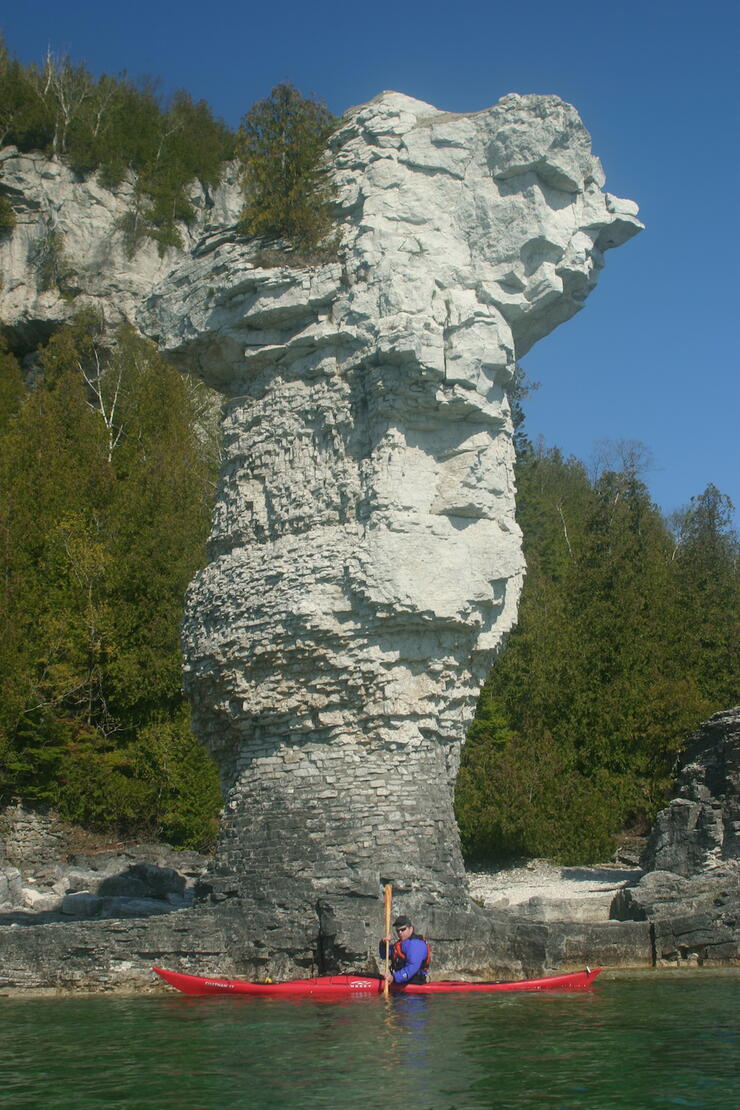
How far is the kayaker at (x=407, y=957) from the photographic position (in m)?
10.6

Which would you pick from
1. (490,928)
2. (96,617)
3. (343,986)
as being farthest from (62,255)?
(343,986)

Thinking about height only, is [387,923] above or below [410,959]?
above

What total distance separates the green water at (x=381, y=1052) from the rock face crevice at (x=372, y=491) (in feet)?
6.45

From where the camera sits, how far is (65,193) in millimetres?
36281

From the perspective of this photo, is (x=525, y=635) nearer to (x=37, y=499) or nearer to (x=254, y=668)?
(x=37, y=499)

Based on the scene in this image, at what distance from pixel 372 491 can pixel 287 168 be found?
4.99m

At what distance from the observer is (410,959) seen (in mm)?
10617

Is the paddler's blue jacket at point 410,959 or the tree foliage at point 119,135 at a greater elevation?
the tree foliage at point 119,135

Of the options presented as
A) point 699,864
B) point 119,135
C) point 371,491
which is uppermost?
point 119,135

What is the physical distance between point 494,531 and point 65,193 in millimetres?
28145

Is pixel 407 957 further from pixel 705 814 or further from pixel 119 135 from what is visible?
pixel 119 135

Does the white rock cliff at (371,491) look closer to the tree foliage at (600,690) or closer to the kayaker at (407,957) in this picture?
the kayaker at (407,957)

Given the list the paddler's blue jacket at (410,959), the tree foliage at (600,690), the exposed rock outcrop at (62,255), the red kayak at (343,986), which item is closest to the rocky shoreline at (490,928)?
the red kayak at (343,986)

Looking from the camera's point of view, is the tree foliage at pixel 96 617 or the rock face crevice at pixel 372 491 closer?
the rock face crevice at pixel 372 491
